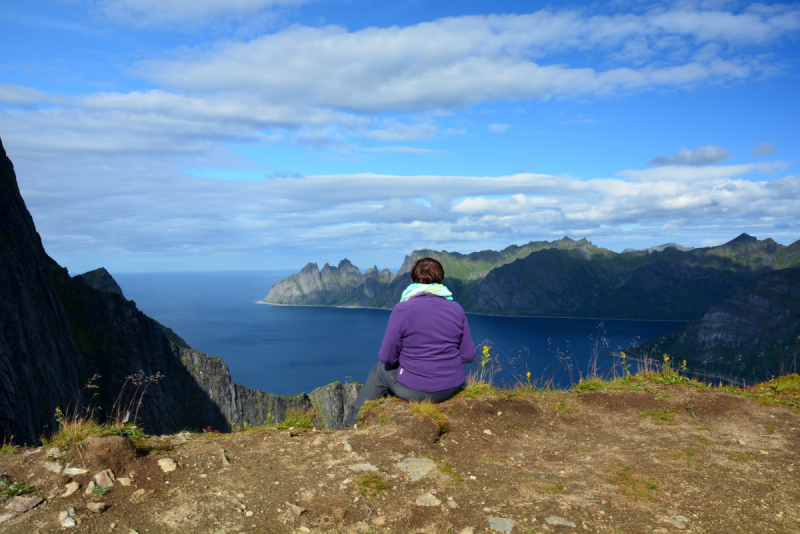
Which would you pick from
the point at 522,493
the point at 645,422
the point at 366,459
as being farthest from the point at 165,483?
the point at 645,422

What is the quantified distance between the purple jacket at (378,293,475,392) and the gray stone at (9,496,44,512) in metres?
4.73

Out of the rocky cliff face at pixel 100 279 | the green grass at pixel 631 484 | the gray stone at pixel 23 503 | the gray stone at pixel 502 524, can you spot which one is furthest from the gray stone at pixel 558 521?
the rocky cliff face at pixel 100 279

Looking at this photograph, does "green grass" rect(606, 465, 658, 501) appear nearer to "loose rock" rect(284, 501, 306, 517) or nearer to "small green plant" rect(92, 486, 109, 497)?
"loose rock" rect(284, 501, 306, 517)

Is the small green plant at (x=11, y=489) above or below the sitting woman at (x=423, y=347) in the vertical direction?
below

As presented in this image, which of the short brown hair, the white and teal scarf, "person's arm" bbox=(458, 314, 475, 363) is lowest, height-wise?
"person's arm" bbox=(458, 314, 475, 363)

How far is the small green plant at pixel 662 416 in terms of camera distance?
8.14 m

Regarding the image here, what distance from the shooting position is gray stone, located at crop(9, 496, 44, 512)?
4508 millimetres

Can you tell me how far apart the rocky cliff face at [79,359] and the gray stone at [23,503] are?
4.65m

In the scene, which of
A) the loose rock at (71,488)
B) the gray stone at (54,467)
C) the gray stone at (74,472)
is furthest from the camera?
the gray stone at (54,467)

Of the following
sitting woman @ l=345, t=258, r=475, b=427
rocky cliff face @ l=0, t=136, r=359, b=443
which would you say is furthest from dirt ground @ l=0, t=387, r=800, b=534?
rocky cliff face @ l=0, t=136, r=359, b=443

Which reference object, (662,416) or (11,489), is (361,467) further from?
(662,416)

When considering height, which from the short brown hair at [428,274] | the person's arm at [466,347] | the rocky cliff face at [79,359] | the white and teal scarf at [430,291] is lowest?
the rocky cliff face at [79,359]

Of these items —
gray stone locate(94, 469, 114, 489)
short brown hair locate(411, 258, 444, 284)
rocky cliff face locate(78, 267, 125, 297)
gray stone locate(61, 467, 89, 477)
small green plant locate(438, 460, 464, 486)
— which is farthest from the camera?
rocky cliff face locate(78, 267, 125, 297)

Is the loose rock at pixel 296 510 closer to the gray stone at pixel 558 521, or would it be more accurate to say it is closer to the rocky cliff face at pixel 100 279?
the gray stone at pixel 558 521
